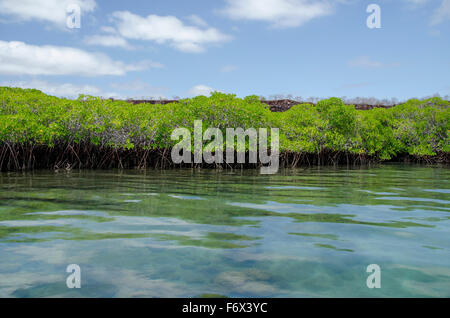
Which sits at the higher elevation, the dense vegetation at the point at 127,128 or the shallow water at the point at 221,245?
the dense vegetation at the point at 127,128

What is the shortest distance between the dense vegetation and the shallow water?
514cm

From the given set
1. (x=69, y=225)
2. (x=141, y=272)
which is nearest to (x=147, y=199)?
(x=69, y=225)

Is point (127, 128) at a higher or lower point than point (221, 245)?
higher

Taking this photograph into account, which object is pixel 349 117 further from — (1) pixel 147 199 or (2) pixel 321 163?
(1) pixel 147 199

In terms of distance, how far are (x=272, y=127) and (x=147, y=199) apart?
9.76 m

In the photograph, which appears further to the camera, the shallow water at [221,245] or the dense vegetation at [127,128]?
the dense vegetation at [127,128]

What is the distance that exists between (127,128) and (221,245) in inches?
373

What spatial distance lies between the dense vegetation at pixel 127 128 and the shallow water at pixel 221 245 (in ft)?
16.9

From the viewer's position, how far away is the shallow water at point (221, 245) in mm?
2363

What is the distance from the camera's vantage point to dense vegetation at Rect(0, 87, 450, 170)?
33.9ft

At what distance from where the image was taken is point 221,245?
3.14 metres

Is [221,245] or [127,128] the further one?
[127,128]

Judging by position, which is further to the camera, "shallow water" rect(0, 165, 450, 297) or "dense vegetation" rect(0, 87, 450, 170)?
"dense vegetation" rect(0, 87, 450, 170)

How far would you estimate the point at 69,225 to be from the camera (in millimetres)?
3805
